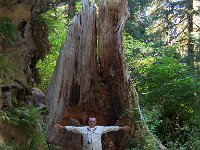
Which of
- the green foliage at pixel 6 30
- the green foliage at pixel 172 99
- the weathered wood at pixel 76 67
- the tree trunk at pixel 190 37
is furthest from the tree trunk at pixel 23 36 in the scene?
the tree trunk at pixel 190 37

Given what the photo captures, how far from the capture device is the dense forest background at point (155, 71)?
24.3 feet

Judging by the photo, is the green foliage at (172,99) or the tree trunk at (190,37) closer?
the green foliage at (172,99)

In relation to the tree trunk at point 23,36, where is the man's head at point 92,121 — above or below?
below

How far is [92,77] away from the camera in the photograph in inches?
408

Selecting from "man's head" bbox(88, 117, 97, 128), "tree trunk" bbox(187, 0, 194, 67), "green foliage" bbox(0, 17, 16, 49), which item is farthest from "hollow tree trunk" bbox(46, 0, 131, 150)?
"tree trunk" bbox(187, 0, 194, 67)

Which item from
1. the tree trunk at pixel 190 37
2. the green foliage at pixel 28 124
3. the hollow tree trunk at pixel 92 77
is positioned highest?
the tree trunk at pixel 190 37

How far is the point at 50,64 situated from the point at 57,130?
443 cm

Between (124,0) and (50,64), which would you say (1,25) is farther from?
(50,64)

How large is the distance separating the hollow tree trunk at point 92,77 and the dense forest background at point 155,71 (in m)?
0.45

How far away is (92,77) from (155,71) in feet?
12.7

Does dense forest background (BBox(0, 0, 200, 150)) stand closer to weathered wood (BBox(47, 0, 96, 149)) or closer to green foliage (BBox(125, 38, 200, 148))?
green foliage (BBox(125, 38, 200, 148))

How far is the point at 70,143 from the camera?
10.0 meters

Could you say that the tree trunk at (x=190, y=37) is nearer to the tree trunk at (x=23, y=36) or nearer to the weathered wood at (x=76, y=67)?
the weathered wood at (x=76, y=67)

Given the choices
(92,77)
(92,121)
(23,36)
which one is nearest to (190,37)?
(92,77)
